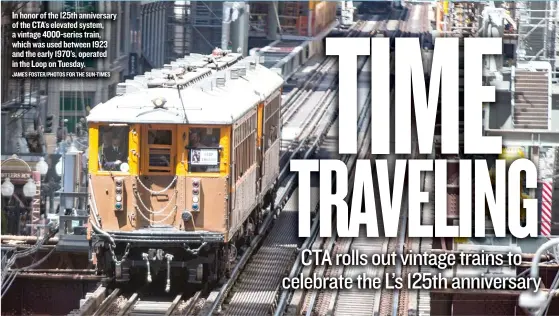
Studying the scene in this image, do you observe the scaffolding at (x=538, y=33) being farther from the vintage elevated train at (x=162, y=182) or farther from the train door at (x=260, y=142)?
the vintage elevated train at (x=162, y=182)

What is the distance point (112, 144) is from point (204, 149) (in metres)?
0.99

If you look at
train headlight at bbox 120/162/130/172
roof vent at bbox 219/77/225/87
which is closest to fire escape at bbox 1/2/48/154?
roof vent at bbox 219/77/225/87

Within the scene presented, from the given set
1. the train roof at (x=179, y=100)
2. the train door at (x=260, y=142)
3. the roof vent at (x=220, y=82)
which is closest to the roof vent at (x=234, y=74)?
the train roof at (x=179, y=100)

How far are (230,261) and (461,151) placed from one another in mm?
2957

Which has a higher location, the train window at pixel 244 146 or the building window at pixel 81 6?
the building window at pixel 81 6

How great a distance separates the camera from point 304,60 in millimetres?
48500

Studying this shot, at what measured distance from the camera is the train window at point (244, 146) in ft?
61.3

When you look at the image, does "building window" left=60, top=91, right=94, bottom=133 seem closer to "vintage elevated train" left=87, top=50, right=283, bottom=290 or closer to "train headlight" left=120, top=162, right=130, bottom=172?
"vintage elevated train" left=87, top=50, right=283, bottom=290

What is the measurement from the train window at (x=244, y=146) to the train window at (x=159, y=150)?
785mm

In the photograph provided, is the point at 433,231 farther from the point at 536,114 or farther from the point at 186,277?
the point at 536,114

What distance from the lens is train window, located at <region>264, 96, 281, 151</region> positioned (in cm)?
2180

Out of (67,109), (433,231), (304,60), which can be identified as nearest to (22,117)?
(67,109)

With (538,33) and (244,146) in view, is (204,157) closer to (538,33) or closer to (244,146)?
(244,146)

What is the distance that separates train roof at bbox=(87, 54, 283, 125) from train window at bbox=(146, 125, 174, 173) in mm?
235
